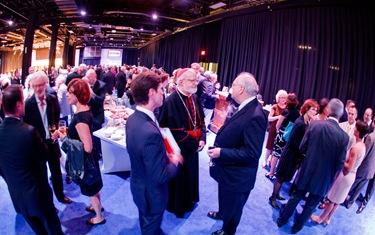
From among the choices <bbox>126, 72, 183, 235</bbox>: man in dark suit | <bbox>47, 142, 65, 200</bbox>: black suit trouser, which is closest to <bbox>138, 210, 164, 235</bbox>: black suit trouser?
<bbox>126, 72, 183, 235</bbox>: man in dark suit

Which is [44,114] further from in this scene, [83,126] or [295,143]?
[295,143]

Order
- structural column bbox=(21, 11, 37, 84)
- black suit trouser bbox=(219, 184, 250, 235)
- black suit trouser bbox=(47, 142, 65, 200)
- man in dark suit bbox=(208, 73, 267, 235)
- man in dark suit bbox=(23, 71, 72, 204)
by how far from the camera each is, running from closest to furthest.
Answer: man in dark suit bbox=(208, 73, 267, 235)
black suit trouser bbox=(219, 184, 250, 235)
man in dark suit bbox=(23, 71, 72, 204)
black suit trouser bbox=(47, 142, 65, 200)
structural column bbox=(21, 11, 37, 84)

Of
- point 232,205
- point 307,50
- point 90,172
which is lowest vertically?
point 232,205

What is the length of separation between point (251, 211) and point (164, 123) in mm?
1660

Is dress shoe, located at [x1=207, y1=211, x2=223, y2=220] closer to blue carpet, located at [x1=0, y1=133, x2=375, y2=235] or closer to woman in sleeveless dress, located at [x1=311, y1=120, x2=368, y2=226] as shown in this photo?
blue carpet, located at [x1=0, y1=133, x2=375, y2=235]

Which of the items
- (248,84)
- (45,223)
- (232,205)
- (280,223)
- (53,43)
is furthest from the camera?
(53,43)

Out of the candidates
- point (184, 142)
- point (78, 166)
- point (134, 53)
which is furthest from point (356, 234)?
point (134, 53)

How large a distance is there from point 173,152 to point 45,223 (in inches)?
47.2

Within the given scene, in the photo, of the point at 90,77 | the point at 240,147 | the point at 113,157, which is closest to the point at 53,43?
the point at 90,77

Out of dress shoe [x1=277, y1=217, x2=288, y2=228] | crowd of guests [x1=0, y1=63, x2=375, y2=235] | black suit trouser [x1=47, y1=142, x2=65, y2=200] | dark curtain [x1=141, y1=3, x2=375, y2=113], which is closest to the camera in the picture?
crowd of guests [x1=0, y1=63, x2=375, y2=235]

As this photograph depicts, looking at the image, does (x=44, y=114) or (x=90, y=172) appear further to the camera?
(x=44, y=114)

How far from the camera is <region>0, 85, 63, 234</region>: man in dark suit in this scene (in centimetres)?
160

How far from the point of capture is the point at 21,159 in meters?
1.63

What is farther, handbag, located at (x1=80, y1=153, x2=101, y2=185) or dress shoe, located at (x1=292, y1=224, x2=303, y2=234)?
dress shoe, located at (x1=292, y1=224, x2=303, y2=234)
